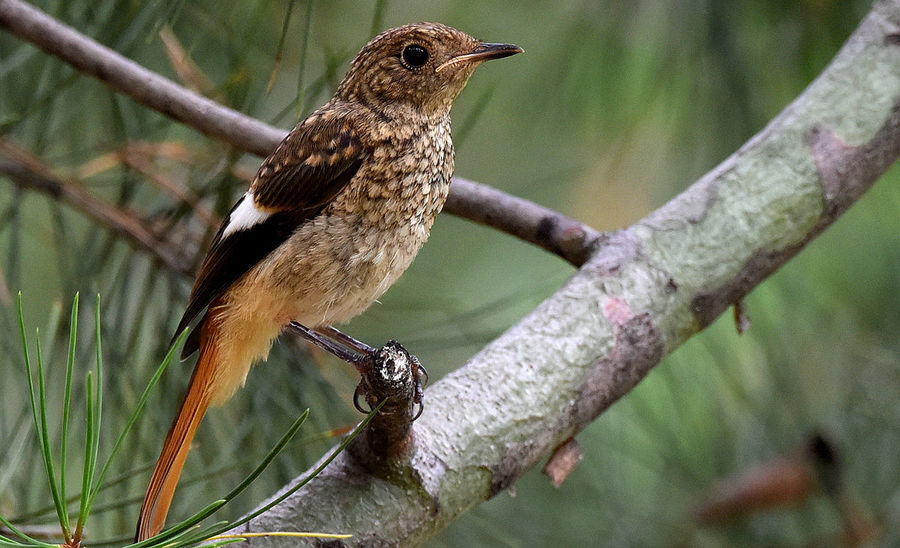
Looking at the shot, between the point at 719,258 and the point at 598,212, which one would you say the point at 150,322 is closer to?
the point at 719,258

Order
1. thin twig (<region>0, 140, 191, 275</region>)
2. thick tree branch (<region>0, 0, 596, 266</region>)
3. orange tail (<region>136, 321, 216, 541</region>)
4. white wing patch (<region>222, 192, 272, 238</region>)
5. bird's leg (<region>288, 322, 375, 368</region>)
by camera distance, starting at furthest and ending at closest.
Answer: thin twig (<region>0, 140, 191, 275</region>)
thick tree branch (<region>0, 0, 596, 266</region>)
white wing patch (<region>222, 192, 272, 238</region>)
bird's leg (<region>288, 322, 375, 368</region>)
orange tail (<region>136, 321, 216, 541</region>)

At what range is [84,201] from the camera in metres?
2.00

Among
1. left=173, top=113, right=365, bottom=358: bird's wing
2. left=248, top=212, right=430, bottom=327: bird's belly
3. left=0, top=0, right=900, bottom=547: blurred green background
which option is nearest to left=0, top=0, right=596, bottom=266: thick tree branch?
left=0, top=0, right=900, bottom=547: blurred green background

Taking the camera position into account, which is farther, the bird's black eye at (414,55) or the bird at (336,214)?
the bird's black eye at (414,55)

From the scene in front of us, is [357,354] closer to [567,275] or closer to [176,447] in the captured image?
[176,447]

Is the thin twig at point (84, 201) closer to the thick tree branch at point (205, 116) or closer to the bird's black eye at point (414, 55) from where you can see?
the thick tree branch at point (205, 116)

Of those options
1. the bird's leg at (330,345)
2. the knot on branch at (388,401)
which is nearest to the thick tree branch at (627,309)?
the knot on branch at (388,401)

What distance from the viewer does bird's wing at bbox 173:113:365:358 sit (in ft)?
5.26

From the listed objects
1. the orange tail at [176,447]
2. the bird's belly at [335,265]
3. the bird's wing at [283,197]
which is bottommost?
the orange tail at [176,447]

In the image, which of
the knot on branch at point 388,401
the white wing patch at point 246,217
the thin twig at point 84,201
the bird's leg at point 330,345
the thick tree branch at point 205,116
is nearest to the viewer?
the knot on branch at point 388,401

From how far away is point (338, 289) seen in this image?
1.58 meters

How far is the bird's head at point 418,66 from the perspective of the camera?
167 cm

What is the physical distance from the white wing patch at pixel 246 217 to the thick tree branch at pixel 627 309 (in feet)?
1.33

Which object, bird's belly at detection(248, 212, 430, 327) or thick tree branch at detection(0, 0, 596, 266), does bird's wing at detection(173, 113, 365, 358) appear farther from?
thick tree branch at detection(0, 0, 596, 266)
